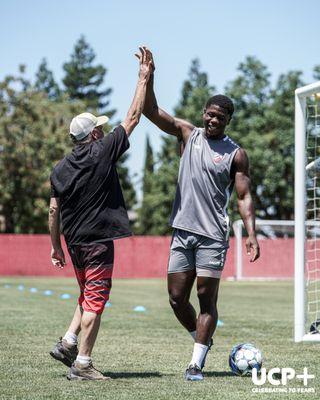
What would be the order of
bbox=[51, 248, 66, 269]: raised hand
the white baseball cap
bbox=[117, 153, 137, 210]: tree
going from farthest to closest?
1. bbox=[117, 153, 137, 210]: tree
2. bbox=[51, 248, 66, 269]: raised hand
3. the white baseball cap

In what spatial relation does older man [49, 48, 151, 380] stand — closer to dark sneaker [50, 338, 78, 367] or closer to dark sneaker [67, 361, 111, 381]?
dark sneaker [67, 361, 111, 381]

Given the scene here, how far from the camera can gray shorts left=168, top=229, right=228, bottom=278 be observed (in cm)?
709

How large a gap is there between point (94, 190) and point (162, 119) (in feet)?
3.08

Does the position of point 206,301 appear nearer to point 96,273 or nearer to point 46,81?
point 96,273

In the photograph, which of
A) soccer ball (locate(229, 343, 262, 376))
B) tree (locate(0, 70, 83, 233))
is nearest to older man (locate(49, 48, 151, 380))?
soccer ball (locate(229, 343, 262, 376))

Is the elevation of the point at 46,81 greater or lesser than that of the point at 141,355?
greater

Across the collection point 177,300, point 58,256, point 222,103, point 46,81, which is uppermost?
point 46,81

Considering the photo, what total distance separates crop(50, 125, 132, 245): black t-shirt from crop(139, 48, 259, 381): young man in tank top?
1.85 ft

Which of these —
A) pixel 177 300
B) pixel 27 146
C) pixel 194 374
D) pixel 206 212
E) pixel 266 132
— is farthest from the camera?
pixel 266 132

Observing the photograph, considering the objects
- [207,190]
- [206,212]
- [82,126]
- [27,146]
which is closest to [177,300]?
[206,212]

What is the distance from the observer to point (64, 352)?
23.3ft

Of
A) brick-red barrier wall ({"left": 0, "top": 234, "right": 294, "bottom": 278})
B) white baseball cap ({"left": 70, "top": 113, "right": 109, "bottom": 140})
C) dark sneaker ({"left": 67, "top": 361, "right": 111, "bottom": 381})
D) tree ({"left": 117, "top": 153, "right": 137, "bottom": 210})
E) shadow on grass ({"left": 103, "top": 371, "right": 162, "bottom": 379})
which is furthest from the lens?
tree ({"left": 117, "top": 153, "right": 137, "bottom": 210})

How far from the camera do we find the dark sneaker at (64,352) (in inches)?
279

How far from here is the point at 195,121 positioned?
54438 millimetres
